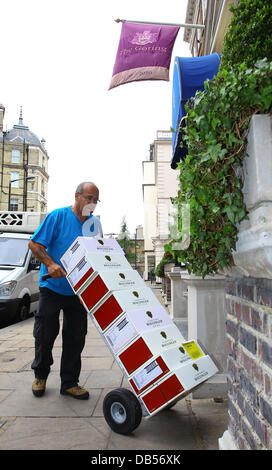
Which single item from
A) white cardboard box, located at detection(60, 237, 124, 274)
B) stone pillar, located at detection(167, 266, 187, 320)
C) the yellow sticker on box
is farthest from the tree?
the yellow sticker on box

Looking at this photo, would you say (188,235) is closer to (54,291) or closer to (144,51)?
(54,291)

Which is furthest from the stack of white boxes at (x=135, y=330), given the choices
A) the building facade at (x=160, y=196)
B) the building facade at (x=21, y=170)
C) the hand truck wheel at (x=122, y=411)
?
the building facade at (x=21, y=170)

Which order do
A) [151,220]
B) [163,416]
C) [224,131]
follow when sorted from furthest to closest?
1. [151,220]
2. [163,416]
3. [224,131]

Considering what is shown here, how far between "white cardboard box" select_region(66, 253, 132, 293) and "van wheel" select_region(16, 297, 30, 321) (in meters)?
6.36

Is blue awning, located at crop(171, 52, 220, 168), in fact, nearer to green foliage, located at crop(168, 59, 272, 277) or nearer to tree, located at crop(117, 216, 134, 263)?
green foliage, located at crop(168, 59, 272, 277)

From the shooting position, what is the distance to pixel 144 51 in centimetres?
758

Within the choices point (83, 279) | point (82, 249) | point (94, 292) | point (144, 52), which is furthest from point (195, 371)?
point (144, 52)

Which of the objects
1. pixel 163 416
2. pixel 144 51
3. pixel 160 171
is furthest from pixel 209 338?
pixel 160 171

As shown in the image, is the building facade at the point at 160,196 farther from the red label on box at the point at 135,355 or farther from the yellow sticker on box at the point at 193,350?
the red label on box at the point at 135,355

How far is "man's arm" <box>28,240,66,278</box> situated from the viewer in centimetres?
316

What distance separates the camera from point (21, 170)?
175 feet

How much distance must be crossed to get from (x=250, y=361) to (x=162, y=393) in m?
0.94

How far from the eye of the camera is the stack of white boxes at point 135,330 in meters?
2.35
